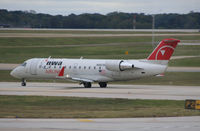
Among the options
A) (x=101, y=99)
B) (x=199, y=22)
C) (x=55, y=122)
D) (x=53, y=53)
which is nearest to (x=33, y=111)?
(x=55, y=122)

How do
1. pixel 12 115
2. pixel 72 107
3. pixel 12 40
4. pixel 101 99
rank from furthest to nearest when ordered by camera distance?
pixel 12 40
pixel 101 99
pixel 72 107
pixel 12 115

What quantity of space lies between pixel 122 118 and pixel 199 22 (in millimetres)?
171432

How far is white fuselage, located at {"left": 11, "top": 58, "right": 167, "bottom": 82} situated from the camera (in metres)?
46.6

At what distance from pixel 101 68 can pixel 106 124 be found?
25087 mm

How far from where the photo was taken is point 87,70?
49500 millimetres

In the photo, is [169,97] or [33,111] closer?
[33,111]

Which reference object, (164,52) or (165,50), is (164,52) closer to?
(164,52)

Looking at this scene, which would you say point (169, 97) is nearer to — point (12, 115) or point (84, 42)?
point (12, 115)

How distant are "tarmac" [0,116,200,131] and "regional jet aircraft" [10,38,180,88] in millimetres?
20112

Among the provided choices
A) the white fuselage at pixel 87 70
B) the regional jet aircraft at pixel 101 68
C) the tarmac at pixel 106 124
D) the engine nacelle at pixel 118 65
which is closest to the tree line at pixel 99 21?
the white fuselage at pixel 87 70

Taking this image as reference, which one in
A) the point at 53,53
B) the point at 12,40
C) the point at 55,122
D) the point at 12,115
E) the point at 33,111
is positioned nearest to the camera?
the point at 55,122

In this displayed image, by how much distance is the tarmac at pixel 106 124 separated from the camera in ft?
74.1

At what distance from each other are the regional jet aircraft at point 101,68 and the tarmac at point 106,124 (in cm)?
2011

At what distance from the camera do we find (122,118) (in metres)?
26.2
